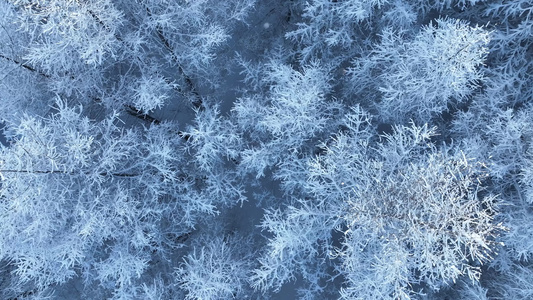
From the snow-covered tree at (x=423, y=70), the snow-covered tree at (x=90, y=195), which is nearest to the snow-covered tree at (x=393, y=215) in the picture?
the snow-covered tree at (x=423, y=70)

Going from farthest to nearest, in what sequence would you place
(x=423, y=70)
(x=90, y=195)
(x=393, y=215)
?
(x=90, y=195), (x=423, y=70), (x=393, y=215)

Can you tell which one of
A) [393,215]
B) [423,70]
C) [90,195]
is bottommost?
[90,195]

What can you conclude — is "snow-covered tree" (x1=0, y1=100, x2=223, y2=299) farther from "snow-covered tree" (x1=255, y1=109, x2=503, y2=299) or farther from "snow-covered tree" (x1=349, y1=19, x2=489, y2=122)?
"snow-covered tree" (x1=349, y1=19, x2=489, y2=122)

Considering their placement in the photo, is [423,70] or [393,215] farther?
[423,70]

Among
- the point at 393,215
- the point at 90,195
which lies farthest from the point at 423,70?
the point at 90,195

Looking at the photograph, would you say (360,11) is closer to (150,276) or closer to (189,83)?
(189,83)

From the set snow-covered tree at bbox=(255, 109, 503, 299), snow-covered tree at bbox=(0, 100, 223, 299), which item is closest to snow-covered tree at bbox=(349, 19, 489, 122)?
snow-covered tree at bbox=(255, 109, 503, 299)

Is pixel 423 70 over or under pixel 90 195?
over

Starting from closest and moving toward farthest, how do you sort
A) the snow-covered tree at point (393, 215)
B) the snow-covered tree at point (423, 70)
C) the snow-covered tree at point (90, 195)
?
the snow-covered tree at point (393, 215)
the snow-covered tree at point (423, 70)
the snow-covered tree at point (90, 195)

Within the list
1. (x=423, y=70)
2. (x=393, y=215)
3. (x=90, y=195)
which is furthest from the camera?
(x=90, y=195)

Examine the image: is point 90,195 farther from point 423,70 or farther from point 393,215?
point 423,70

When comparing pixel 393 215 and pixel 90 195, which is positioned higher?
pixel 393 215

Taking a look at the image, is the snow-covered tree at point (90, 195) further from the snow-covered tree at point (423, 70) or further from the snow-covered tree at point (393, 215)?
the snow-covered tree at point (423, 70)

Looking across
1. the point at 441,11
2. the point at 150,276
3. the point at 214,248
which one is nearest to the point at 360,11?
the point at 441,11
